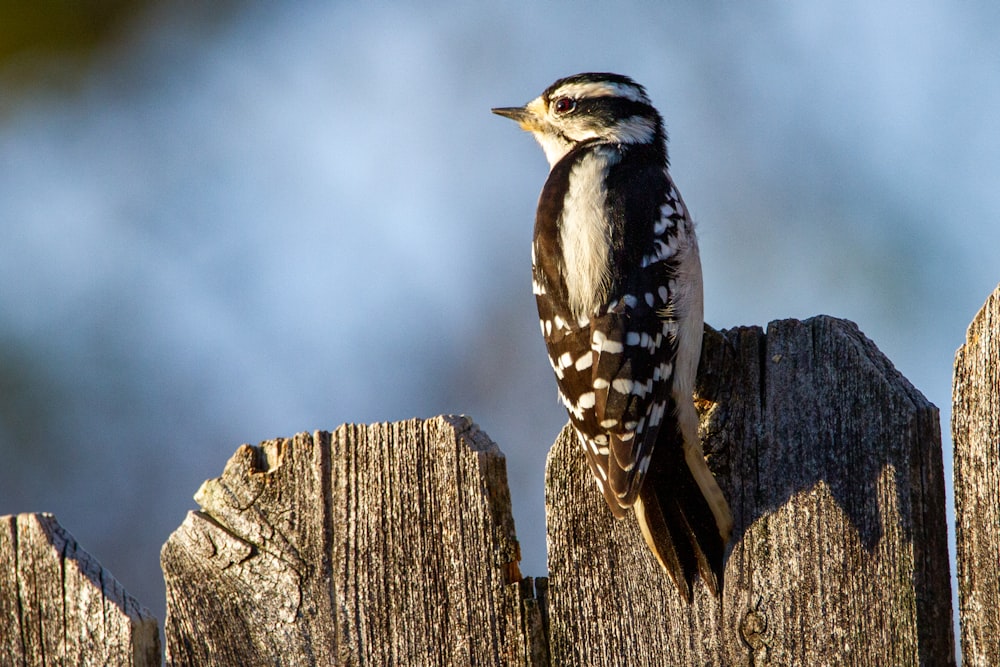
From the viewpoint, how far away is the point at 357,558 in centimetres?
234

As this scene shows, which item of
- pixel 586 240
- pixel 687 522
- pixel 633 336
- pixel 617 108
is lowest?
pixel 687 522

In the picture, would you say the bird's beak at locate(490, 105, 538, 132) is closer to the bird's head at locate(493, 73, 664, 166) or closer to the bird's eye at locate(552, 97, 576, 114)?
the bird's head at locate(493, 73, 664, 166)

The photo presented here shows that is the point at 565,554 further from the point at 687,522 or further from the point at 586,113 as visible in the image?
the point at 586,113

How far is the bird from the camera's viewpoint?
2232mm

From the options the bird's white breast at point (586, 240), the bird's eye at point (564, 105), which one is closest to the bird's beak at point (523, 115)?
the bird's eye at point (564, 105)

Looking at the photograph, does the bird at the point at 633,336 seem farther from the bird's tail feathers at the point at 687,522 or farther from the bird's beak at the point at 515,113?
the bird's beak at the point at 515,113

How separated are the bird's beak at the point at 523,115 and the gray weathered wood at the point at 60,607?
2.90m

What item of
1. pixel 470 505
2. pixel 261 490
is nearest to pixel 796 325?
pixel 470 505

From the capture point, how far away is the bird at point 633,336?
223 cm

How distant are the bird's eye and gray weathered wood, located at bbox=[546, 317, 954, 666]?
99.3 inches

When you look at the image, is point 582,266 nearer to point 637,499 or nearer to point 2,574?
point 637,499

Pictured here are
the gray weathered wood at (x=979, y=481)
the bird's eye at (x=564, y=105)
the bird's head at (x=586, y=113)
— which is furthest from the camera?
the bird's eye at (x=564, y=105)

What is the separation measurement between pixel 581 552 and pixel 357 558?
0.52 metres

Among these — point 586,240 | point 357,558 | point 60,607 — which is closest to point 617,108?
point 586,240
